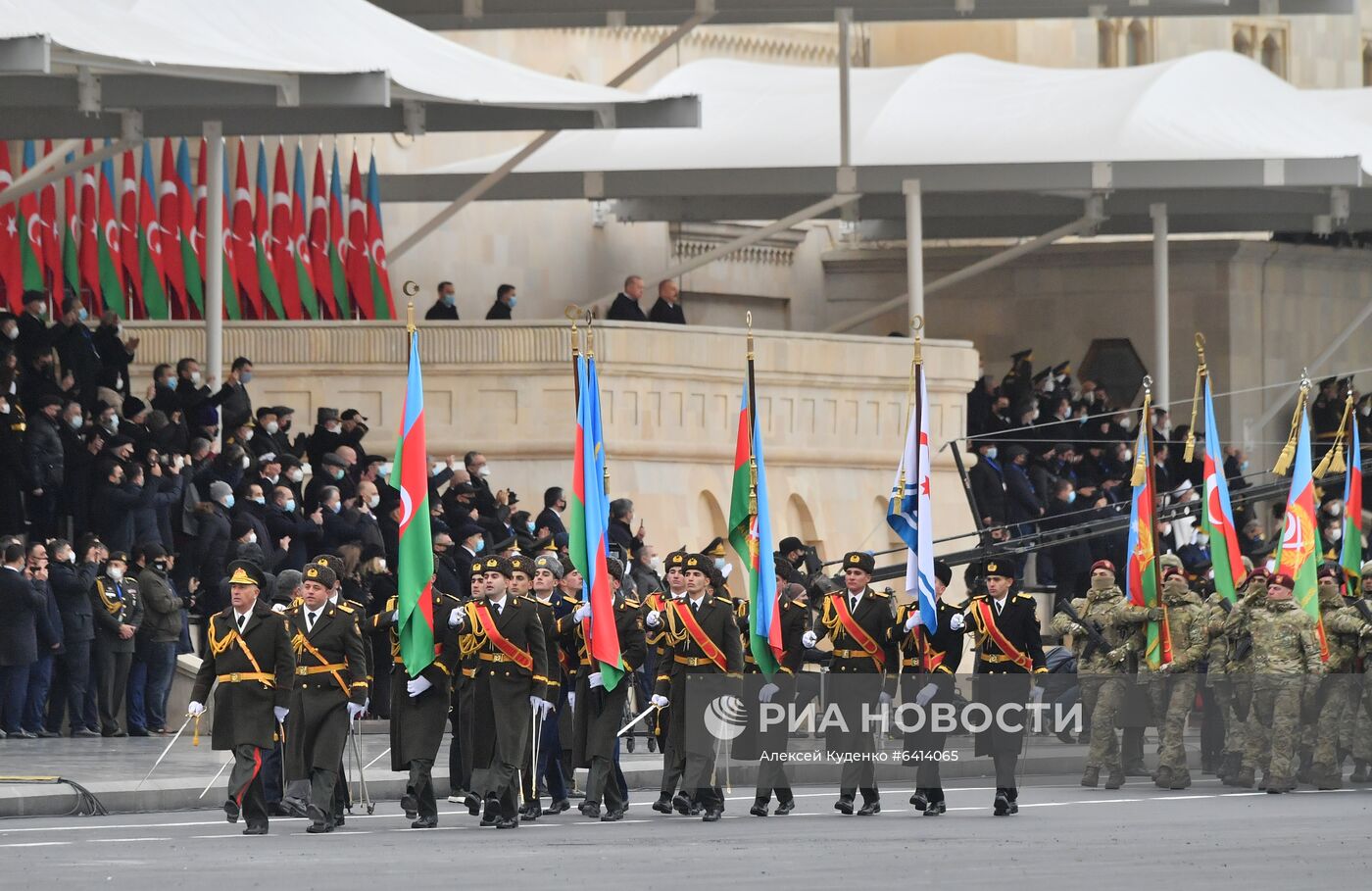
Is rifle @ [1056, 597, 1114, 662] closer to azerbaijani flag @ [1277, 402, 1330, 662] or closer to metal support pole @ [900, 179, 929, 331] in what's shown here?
azerbaijani flag @ [1277, 402, 1330, 662]

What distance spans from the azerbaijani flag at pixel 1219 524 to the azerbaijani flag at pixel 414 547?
7872mm

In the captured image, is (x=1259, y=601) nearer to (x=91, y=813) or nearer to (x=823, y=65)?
(x=91, y=813)

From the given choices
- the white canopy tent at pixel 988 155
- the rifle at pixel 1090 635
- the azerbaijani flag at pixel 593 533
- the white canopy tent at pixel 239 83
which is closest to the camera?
the azerbaijani flag at pixel 593 533

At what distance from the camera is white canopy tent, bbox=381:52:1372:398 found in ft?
122

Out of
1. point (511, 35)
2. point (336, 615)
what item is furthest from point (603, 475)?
point (511, 35)

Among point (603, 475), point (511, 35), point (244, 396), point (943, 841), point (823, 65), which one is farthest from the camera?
point (823, 65)

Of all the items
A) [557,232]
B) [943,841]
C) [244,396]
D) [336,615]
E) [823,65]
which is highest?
[823,65]

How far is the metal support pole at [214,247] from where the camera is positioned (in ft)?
98.0

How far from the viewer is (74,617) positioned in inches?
937

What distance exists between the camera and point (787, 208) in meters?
42.3

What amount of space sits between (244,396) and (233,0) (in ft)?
12.0

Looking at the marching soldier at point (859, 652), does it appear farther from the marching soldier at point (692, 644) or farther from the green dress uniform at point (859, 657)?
the marching soldier at point (692, 644)

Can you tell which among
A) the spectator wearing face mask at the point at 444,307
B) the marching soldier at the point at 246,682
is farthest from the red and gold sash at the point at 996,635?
the spectator wearing face mask at the point at 444,307

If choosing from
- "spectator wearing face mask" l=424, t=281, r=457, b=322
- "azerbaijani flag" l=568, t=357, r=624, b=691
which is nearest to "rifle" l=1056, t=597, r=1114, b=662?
Answer: "azerbaijani flag" l=568, t=357, r=624, b=691
